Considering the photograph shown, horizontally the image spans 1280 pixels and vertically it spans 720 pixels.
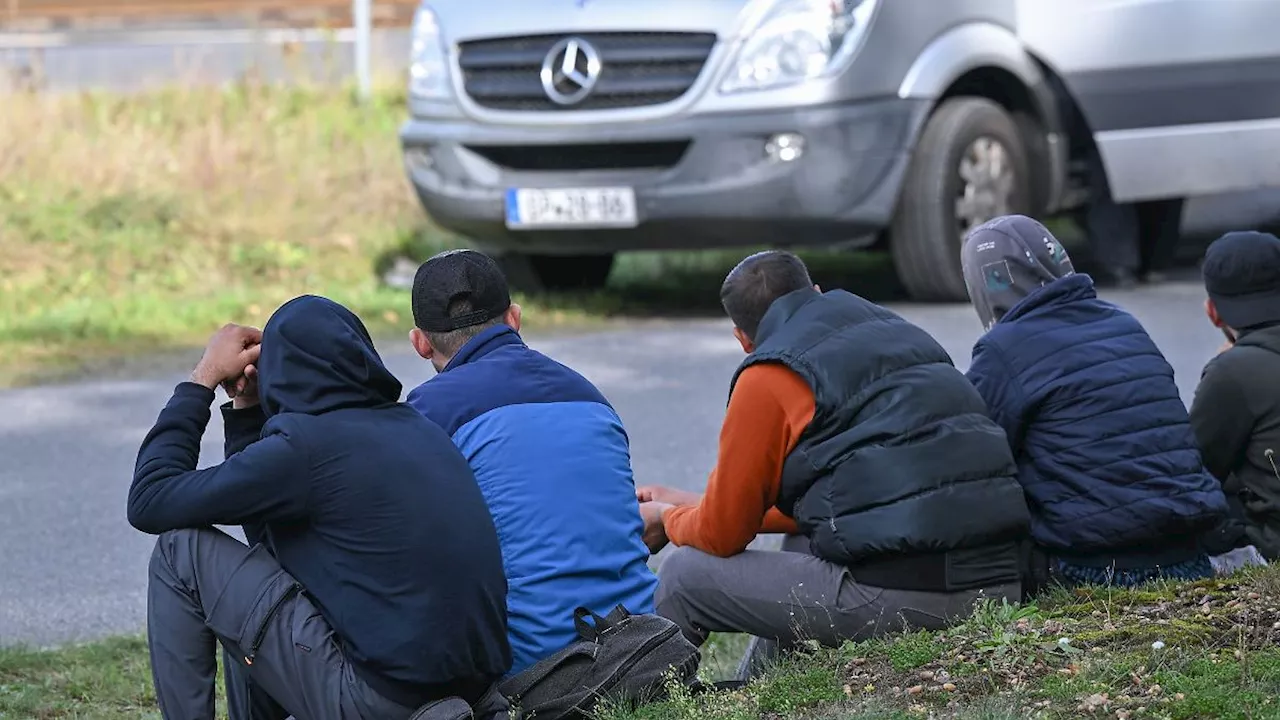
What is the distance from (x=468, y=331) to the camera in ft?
14.7

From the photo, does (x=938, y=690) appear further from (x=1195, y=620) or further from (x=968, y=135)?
(x=968, y=135)

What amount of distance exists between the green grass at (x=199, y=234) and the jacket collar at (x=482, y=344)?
491 cm

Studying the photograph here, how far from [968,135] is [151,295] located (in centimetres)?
428

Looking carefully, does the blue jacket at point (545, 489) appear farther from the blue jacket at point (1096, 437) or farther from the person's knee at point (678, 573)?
the blue jacket at point (1096, 437)

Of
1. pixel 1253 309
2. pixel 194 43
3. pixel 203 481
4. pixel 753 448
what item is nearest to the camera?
pixel 203 481

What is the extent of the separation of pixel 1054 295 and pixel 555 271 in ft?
20.4

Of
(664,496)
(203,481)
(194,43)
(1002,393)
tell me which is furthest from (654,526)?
(194,43)

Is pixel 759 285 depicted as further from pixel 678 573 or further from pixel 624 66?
pixel 624 66

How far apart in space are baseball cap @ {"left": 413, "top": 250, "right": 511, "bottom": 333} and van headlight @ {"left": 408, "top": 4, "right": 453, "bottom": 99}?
223 inches

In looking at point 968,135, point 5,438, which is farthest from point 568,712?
point 968,135

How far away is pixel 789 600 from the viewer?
4.66 meters

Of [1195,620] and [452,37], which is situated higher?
[452,37]

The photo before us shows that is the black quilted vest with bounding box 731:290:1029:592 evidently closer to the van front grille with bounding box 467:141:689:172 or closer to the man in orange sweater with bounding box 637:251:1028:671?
the man in orange sweater with bounding box 637:251:1028:671

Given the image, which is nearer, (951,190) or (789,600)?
(789,600)
